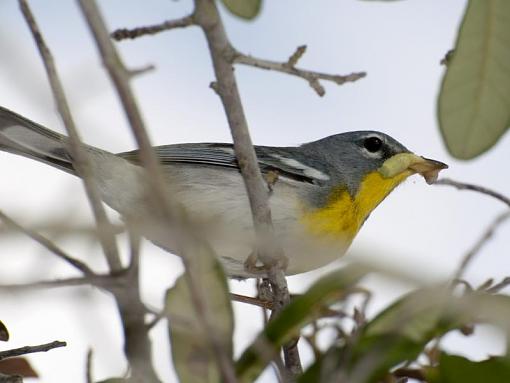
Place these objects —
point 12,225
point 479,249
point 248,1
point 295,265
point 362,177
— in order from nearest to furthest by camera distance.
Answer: point 12,225, point 479,249, point 248,1, point 295,265, point 362,177

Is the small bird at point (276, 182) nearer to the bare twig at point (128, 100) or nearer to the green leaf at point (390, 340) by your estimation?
the green leaf at point (390, 340)

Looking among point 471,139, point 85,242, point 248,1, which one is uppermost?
point 248,1

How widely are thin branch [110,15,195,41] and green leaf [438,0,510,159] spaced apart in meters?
0.85

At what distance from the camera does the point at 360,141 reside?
5.89 meters

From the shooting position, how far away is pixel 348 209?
4941 mm

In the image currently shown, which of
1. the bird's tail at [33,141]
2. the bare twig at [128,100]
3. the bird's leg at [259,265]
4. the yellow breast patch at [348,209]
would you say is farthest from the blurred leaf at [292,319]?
the yellow breast patch at [348,209]

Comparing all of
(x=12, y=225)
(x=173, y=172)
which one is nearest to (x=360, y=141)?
(x=173, y=172)

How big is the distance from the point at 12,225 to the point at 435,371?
1.02 m

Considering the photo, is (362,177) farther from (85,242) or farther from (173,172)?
(85,242)

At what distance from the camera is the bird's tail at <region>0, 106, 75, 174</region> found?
411 cm

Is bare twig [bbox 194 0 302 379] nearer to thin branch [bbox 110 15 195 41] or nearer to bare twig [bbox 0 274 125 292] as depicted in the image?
thin branch [bbox 110 15 195 41]

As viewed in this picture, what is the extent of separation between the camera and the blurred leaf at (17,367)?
252 centimetres

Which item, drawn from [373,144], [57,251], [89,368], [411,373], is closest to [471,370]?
[411,373]

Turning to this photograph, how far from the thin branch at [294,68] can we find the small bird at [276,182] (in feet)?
4.83
